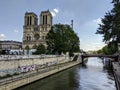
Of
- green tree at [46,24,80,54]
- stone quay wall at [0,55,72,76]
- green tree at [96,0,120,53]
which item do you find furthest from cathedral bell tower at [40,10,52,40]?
A: green tree at [96,0,120,53]

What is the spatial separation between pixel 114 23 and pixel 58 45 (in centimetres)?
4264

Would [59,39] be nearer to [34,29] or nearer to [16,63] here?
[16,63]

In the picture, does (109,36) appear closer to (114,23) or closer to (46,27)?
(114,23)

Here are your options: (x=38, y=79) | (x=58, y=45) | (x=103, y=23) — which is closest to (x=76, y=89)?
(x=38, y=79)

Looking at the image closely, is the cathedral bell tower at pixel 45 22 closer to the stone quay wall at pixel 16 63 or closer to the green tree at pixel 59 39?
the green tree at pixel 59 39

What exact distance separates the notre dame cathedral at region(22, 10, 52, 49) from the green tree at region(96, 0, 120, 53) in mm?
100325

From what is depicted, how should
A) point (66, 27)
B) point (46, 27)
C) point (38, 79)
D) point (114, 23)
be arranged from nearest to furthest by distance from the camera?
point (114, 23), point (38, 79), point (66, 27), point (46, 27)

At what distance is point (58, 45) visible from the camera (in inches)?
2800

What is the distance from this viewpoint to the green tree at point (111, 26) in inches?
1120

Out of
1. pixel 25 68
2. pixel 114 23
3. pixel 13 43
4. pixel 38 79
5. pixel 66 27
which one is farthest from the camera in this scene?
pixel 13 43

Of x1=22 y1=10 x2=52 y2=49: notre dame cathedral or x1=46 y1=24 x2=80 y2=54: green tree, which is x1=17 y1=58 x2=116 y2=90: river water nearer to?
x1=46 y1=24 x2=80 y2=54: green tree

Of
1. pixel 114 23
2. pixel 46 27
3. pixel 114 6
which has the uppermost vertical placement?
pixel 46 27

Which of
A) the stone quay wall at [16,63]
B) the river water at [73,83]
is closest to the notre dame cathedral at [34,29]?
the stone quay wall at [16,63]

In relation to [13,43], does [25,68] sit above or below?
below
